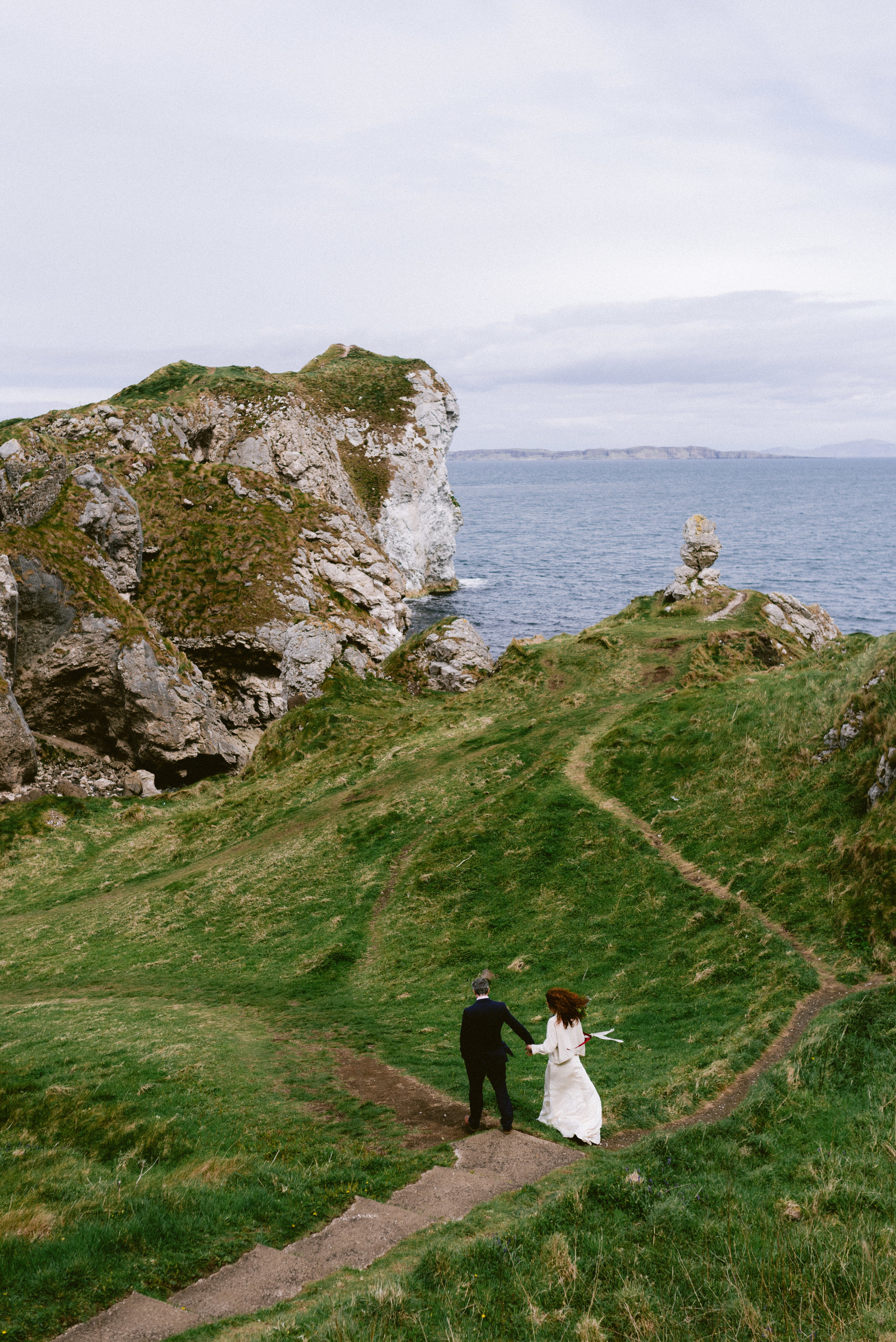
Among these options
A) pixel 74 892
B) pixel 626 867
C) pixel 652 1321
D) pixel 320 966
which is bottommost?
pixel 74 892

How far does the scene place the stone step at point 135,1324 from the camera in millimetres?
8508

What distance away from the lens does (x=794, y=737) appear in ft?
96.2

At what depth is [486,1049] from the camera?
47.6 ft

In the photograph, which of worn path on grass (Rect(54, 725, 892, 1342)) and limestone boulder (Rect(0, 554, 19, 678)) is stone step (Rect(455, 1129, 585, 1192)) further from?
limestone boulder (Rect(0, 554, 19, 678))

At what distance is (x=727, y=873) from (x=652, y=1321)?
1805 centimetres

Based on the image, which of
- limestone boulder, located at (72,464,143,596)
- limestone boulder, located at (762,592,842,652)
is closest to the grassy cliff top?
limestone boulder, located at (72,464,143,596)

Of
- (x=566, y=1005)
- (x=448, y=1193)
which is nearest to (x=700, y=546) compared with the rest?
(x=566, y=1005)

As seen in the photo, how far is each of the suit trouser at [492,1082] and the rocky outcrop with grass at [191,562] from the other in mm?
46936

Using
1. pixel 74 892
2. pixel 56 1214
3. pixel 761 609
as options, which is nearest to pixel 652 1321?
pixel 56 1214

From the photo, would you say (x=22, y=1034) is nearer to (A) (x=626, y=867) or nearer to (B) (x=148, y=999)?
Result: (B) (x=148, y=999)

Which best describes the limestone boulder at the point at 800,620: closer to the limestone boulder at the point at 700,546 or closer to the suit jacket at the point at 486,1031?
the limestone boulder at the point at 700,546

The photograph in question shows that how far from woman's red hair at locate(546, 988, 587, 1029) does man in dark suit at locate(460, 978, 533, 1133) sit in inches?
26.4

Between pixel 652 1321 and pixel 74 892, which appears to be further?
pixel 74 892

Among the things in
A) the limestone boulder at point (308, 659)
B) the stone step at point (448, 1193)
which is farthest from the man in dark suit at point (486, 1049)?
the limestone boulder at point (308, 659)
